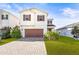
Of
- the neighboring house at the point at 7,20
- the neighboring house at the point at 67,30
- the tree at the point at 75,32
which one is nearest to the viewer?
the neighboring house at the point at 67,30

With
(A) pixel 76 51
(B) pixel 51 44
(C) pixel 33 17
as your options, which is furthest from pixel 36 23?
(A) pixel 76 51

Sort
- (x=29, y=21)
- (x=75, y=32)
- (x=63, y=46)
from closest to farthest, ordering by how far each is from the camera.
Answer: (x=63, y=46) → (x=75, y=32) → (x=29, y=21)

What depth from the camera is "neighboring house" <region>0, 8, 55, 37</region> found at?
373 inches

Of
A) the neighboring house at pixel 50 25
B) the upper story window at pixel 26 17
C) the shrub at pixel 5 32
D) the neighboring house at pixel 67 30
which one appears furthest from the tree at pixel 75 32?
the shrub at pixel 5 32

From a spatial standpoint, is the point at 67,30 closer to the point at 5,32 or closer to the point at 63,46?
the point at 63,46

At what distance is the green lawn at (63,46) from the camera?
9148 mm

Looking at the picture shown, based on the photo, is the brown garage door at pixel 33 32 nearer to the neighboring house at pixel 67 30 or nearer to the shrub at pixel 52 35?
the shrub at pixel 52 35

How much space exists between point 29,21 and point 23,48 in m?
0.91

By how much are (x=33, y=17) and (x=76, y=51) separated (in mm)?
1769

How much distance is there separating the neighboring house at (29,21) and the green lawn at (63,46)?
46 cm

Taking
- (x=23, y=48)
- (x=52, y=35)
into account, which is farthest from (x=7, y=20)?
(x=52, y=35)

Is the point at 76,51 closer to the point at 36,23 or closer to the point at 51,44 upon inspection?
the point at 51,44

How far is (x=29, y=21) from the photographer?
9562 millimetres

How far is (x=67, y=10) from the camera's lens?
30.6ft
